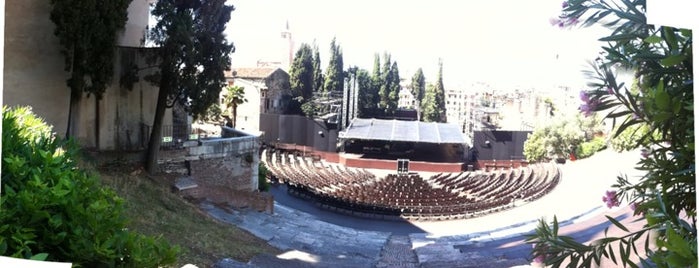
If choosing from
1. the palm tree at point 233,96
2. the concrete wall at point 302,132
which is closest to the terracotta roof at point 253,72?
the concrete wall at point 302,132

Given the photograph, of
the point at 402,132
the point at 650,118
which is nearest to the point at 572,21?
the point at 650,118

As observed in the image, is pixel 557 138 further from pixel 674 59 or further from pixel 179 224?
pixel 674 59

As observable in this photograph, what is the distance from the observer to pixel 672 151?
1.89 metres

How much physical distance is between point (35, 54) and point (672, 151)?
8.22 meters

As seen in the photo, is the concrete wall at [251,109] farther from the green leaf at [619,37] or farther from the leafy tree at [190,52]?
the green leaf at [619,37]

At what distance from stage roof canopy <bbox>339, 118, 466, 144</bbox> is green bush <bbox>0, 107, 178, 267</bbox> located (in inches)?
940

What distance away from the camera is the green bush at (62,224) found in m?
1.88

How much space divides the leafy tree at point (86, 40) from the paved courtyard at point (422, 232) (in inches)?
109

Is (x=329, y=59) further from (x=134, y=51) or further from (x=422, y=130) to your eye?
(x=134, y=51)

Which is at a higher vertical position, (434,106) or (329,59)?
(329,59)

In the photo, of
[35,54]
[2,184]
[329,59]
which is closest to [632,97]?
[2,184]

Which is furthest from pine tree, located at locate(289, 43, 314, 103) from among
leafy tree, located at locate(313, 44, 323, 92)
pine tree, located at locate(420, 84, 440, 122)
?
pine tree, located at locate(420, 84, 440, 122)

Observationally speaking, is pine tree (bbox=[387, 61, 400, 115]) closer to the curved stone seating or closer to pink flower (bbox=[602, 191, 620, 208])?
the curved stone seating

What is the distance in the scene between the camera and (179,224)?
7953 millimetres
